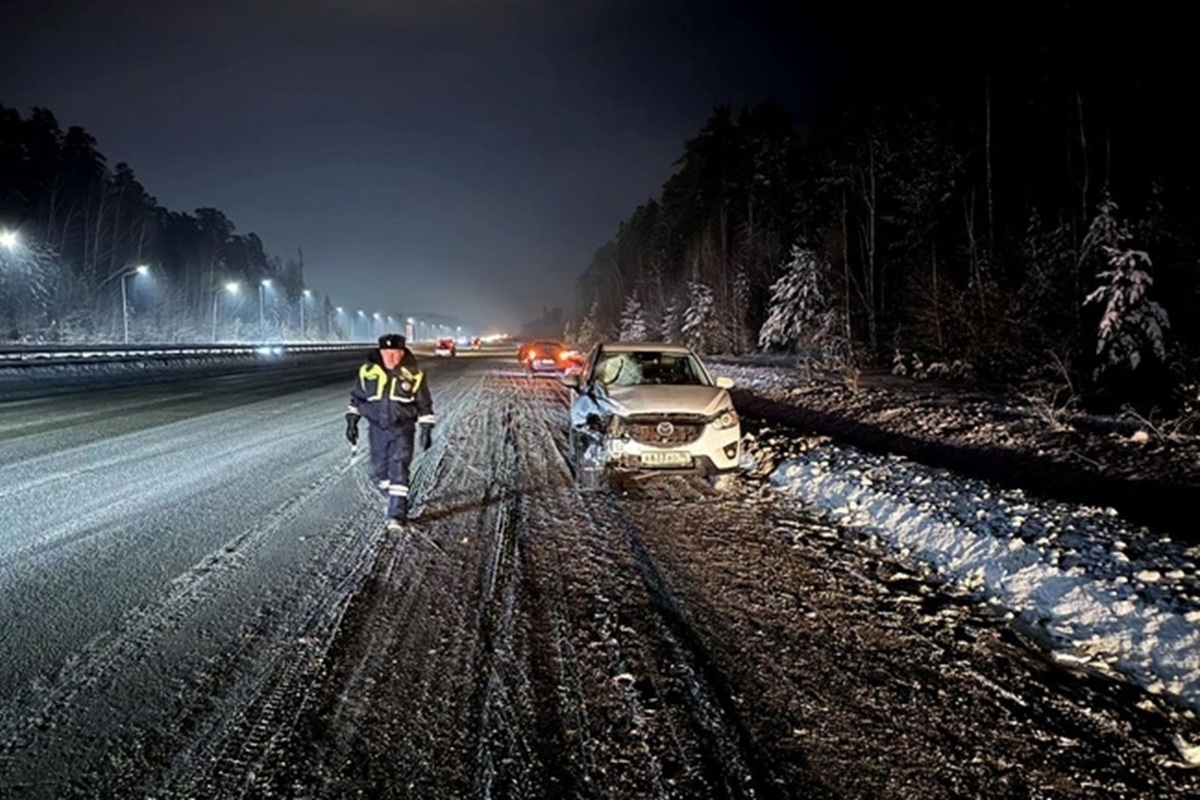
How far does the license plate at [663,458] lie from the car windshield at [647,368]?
1.90 meters

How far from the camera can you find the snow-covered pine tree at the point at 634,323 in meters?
65.5

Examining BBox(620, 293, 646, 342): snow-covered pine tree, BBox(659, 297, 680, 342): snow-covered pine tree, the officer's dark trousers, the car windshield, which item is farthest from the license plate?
BBox(620, 293, 646, 342): snow-covered pine tree

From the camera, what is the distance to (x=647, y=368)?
10.3m

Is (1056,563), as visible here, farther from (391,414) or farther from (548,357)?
(548,357)

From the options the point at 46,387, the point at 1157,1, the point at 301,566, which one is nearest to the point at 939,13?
the point at 1157,1

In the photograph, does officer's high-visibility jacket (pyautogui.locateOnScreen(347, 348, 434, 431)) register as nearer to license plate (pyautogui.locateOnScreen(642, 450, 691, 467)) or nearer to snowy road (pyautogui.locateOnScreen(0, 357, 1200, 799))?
snowy road (pyautogui.locateOnScreen(0, 357, 1200, 799))

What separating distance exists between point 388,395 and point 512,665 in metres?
3.59

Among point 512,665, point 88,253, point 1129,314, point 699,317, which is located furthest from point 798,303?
point 88,253

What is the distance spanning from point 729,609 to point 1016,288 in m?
17.0

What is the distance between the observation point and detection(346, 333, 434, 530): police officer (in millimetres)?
6680

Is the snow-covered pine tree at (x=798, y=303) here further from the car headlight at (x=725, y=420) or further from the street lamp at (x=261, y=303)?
the street lamp at (x=261, y=303)

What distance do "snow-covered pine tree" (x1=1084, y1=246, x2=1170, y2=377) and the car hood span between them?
10.4 m

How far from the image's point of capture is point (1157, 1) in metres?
19.2

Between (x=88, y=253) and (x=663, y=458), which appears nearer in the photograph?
(x=663, y=458)
